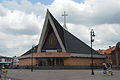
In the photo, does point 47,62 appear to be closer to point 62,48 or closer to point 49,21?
point 62,48

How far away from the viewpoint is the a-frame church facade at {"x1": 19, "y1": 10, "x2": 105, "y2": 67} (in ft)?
208

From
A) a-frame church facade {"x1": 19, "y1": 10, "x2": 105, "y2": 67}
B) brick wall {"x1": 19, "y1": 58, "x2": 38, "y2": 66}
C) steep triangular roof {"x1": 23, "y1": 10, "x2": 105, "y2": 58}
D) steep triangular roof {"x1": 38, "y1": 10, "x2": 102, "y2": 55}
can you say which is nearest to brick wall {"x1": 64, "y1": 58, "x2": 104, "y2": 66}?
a-frame church facade {"x1": 19, "y1": 10, "x2": 105, "y2": 67}

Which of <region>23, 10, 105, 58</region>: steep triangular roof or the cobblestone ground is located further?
<region>23, 10, 105, 58</region>: steep triangular roof

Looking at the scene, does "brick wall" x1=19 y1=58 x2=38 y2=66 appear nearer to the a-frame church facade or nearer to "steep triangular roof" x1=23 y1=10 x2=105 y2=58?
the a-frame church facade

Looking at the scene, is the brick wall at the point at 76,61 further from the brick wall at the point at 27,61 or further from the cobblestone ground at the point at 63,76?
the cobblestone ground at the point at 63,76

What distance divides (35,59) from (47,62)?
13.9 feet

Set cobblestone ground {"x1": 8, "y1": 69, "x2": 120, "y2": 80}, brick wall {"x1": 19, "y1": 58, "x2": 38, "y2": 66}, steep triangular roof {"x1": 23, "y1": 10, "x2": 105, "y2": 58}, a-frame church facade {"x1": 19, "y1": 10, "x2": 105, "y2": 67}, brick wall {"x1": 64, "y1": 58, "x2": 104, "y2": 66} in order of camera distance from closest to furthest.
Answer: cobblestone ground {"x1": 8, "y1": 69, "x2": 120, "y2": 80}, brick wall {"x1": 64, "y1": 58, "x2": 104, "y2": 66}, a-frame church facade {"x1": 19, "y1": 10, "x2": 105, "y2": 67}, steep triangular roof {"x1": 23, "y1": 10, "x2": 105, "y2": 58}, brick wall {"x1": 19, "y1": 58, "x2": 38, "y2": 66}

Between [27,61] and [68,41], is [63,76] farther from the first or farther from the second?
[27,61]

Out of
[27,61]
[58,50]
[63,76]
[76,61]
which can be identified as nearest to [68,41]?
[58,50]

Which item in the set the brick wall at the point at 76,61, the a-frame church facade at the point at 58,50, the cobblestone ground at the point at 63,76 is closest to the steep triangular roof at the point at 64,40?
the a-frame church facade at the point at 58,50

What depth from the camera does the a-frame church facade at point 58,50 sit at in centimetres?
6328

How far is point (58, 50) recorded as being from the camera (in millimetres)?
67000

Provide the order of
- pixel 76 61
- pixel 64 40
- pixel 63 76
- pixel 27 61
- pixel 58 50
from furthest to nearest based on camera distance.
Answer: pixel 27 61 < pixel 58 50 < pixel 64 40 < pixel 76 61 < pixel 63 76

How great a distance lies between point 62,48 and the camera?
64750 mm
